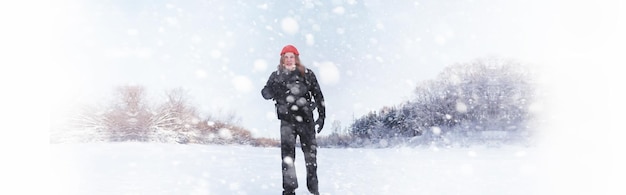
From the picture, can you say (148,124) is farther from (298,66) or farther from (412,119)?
(298,66)

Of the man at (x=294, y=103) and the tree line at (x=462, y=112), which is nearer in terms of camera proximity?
the man at (x=294, y=103)

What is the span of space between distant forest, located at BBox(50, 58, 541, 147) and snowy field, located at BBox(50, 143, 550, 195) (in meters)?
3.64

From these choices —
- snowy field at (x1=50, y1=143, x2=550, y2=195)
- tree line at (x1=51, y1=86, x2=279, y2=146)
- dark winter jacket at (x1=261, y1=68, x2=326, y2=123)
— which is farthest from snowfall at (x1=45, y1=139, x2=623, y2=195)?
tree line at (x1=51, y1=86, x2=279, y2=146)

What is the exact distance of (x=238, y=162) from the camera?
7.88m

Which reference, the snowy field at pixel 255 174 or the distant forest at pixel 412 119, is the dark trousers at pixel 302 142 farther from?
the distant forest at pixel 412 119

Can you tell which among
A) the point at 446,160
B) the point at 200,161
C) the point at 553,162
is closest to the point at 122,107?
the point at 200,161

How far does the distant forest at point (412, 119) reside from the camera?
40.4 feet

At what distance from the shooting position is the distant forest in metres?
12.3

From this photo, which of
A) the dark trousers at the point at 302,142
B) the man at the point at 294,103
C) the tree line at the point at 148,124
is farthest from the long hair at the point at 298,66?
the tree line at the point at 148,124

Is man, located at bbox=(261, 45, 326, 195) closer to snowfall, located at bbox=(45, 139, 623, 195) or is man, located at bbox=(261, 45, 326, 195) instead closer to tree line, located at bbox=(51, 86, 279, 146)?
snowfall, located at bbox=(45, 139, 623, 195)

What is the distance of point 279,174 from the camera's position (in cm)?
650

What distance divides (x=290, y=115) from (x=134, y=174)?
2685 millimetres

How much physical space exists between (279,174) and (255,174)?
12.7 inches

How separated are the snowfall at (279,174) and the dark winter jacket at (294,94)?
3.00 ft
